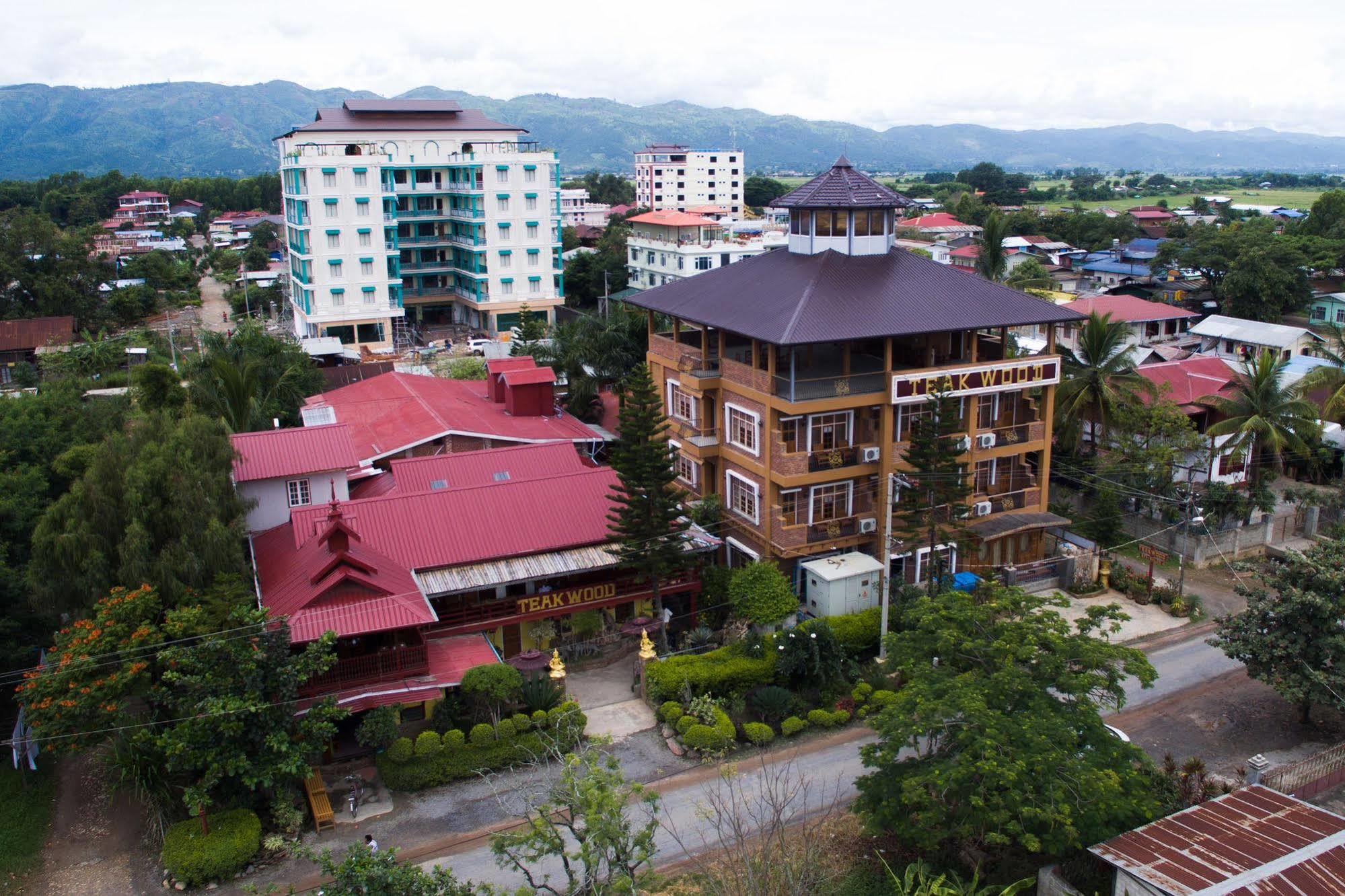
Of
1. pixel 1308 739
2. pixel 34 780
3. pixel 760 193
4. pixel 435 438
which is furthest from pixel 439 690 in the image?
pixel 760 193

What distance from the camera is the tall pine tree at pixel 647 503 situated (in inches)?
877

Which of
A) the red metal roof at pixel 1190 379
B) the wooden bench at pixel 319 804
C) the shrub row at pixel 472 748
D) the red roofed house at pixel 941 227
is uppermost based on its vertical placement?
the red roofed house at pixel 941 227

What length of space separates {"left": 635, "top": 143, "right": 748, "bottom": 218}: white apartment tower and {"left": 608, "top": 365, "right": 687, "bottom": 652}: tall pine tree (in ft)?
370

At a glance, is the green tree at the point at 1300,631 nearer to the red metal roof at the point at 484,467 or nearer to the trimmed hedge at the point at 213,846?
the red metal roof at the point at 484,467

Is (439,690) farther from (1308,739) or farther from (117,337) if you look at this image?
(117,337)

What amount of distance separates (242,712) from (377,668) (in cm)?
339

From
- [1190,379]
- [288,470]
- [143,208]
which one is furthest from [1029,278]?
[143,208]

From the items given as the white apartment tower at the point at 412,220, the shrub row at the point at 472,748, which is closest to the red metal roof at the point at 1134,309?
the white apartment tower at the point at 412,220

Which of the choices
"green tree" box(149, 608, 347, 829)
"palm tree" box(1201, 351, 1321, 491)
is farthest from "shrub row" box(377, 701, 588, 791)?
"palm tree" box(1201, 351, 1321, 491)

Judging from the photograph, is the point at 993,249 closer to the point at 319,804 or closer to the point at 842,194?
the point at 842,194

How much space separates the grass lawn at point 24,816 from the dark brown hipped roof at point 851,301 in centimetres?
1714

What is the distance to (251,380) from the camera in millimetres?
31812

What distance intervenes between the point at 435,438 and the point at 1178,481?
74.6 feet

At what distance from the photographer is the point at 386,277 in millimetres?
59250
